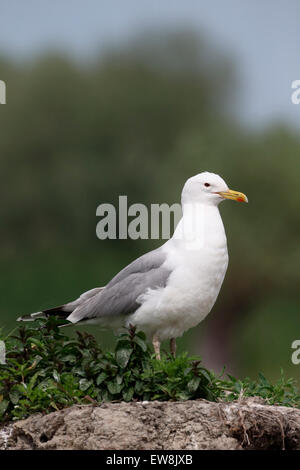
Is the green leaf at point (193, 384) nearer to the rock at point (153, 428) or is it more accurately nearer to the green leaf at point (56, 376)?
the rock at point (153, 428)

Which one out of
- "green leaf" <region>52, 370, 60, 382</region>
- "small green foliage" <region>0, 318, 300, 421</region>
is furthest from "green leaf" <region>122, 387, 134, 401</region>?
"green leaf" <region>52, 370, 60, 382</region>

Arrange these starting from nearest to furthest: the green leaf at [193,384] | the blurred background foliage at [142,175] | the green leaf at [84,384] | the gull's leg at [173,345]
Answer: the green leaf at [193,384] → the green leaf at [84,384] → the gull's leg at [173,345] → the blurred background foliage at [142,175]

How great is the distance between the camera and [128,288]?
21.6ft

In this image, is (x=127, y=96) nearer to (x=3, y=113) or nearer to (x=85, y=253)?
(x=3, y=113)

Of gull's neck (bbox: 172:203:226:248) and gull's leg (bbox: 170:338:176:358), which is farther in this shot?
gull's leg (bbox: 170:338:176:358)

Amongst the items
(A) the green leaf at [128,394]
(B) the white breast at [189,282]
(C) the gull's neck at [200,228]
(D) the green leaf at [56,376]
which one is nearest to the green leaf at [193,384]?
(A) the green leaf at [128,394]

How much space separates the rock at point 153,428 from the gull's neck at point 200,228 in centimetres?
160

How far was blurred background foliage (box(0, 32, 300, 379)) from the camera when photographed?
53.9 feet

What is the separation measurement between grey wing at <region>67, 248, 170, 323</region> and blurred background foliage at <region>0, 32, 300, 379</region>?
21.7 ft

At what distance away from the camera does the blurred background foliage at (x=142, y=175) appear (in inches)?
647

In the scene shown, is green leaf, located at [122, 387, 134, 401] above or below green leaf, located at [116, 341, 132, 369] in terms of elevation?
below

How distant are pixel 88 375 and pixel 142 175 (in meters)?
16.1

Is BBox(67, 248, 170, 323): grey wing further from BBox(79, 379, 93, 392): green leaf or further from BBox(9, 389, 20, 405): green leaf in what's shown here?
BBox(9, 389, 20, 405): green leaf

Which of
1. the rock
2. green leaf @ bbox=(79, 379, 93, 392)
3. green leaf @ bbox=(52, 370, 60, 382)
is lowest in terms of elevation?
the rock
